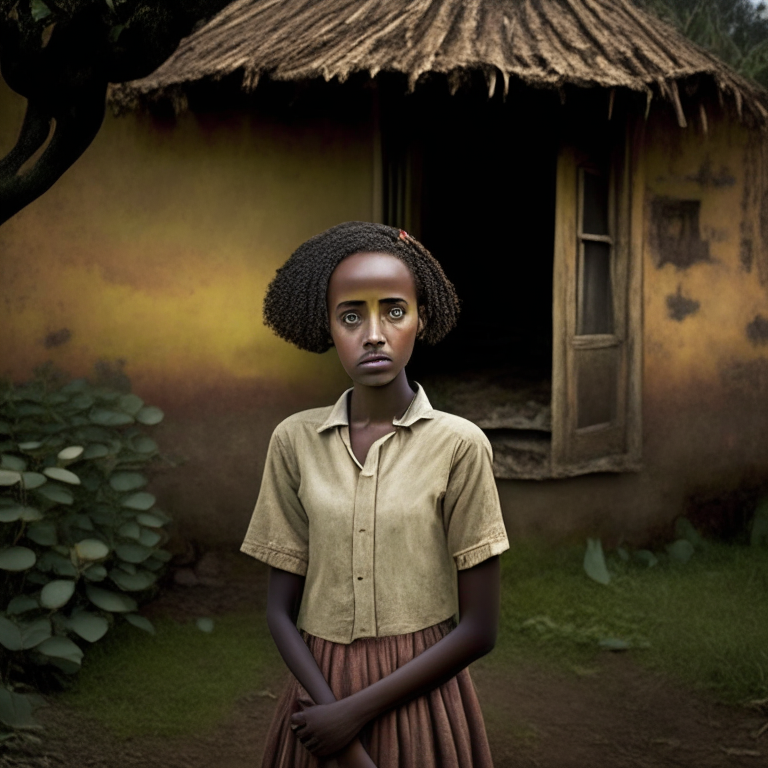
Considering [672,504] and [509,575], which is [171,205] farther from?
[672,504]

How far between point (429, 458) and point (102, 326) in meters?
3.58

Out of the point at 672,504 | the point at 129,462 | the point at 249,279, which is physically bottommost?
the point at 672,504

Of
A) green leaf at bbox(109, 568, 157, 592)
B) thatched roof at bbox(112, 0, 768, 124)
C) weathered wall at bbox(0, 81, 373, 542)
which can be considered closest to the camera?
green leaf at bbox(109, 568, 157, 592)

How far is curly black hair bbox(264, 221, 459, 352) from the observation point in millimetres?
1615

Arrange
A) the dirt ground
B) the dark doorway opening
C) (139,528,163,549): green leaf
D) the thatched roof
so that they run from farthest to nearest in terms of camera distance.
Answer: the dark doorway opening, the thatched roof, (139,528,163,549): green leaf, the dirt ground

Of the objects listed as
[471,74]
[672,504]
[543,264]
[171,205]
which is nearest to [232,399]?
[171,205]

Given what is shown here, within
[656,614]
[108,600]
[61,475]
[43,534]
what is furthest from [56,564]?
[656,614]

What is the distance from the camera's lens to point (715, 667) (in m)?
3.93

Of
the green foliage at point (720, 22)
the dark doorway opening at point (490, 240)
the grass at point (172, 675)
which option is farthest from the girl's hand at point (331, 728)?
the green foliage at point (720, 22)

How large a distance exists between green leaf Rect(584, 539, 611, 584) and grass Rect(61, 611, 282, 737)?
177cm

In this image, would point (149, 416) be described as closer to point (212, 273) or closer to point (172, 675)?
point (212, 273)

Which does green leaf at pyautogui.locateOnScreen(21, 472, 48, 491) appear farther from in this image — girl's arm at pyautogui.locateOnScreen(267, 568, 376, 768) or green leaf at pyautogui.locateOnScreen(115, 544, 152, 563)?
girl's arm at pyautogui.locateOnScreen(267, 568, 376, 768)

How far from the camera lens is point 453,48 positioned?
13.7ft

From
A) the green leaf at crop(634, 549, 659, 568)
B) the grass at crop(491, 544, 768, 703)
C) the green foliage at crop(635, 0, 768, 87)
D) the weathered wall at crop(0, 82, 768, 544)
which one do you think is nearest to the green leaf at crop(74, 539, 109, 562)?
the weathered wall at crop(0, 82, 768, 544)
